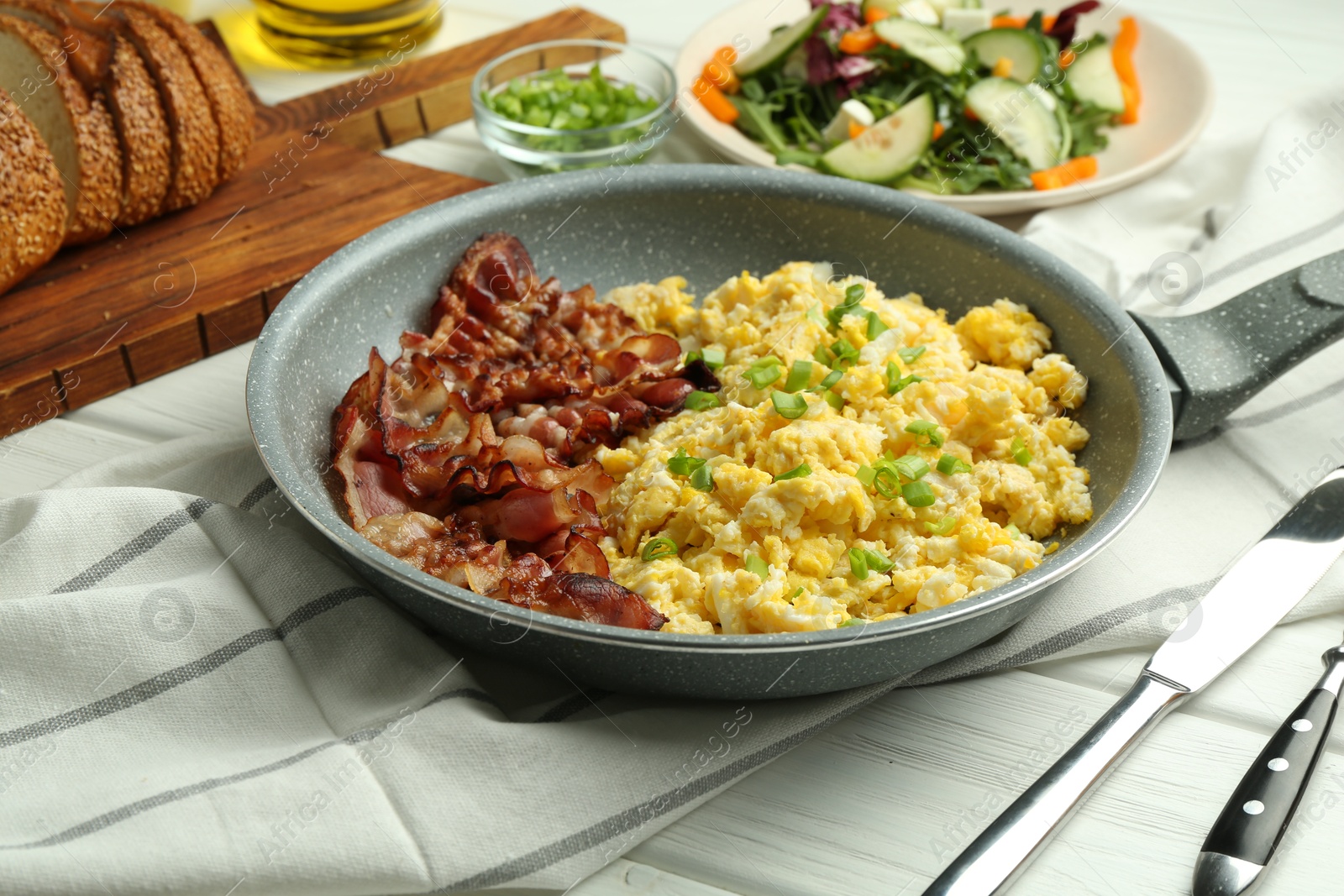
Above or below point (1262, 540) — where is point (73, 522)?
above

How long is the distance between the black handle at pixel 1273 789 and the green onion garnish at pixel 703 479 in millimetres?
1017

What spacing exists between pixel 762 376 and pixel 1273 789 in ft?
3.84

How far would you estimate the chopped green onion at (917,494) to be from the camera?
2172mm

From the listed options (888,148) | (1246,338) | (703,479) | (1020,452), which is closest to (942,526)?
(1020,452)

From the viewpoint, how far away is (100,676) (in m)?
2.04

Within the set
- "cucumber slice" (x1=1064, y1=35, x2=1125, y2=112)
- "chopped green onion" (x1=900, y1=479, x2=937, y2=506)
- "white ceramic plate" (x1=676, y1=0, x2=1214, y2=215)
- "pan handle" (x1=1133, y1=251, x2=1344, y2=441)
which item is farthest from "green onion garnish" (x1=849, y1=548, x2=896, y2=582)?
"cucumber slice" (x1=1064, y1=35, x2=1125, y2=112)

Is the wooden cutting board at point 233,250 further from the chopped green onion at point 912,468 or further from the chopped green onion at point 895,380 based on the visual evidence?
the chopped green onion at point 912,468

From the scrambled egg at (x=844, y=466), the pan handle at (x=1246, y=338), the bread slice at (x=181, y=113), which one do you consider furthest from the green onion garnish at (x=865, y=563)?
the bread slice at (x=181, y=113)

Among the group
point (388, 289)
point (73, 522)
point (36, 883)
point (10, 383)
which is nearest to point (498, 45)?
point (388, 289)

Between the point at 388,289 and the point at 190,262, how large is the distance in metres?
0.83

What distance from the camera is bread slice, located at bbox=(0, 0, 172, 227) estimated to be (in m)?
3.32

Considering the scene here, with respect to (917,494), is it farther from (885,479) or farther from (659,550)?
(659,550)

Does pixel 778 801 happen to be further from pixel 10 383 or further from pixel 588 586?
pixel 10 383

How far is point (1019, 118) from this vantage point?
3.78m
